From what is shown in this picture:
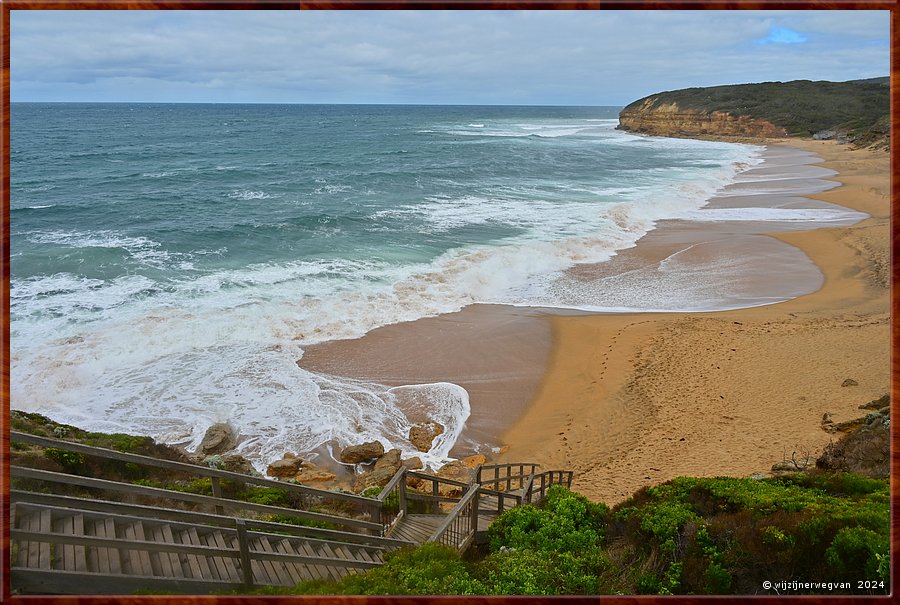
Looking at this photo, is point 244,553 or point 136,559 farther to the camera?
point 244,553

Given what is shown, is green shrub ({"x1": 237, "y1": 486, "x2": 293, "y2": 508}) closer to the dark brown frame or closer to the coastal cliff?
the dark brown frame

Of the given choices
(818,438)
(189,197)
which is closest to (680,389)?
(818,438)

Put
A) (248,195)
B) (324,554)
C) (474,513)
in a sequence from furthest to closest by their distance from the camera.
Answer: (248,195)
(474,513)
(324,554)

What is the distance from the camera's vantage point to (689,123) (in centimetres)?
8262

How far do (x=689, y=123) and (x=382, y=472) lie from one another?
8558 centimetres

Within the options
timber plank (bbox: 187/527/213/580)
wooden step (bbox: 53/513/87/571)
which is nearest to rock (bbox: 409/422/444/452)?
timber plank (bbox: 187/527/213/580)

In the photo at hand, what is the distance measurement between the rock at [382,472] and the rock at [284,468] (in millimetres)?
1223

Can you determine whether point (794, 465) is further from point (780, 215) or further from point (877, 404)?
point (780, 215)

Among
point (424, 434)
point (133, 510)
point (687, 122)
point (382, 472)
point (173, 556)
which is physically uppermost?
point (687, 122)

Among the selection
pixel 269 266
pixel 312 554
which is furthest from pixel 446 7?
pixel 269 266

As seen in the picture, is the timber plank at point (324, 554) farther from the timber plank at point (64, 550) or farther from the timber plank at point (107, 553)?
the timber plank at point (64, 550)

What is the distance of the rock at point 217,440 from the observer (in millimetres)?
10977

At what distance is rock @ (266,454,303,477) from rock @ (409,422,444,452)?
7.66 feet

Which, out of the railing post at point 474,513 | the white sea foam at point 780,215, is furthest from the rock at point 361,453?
the white sea foam at point 780,215
